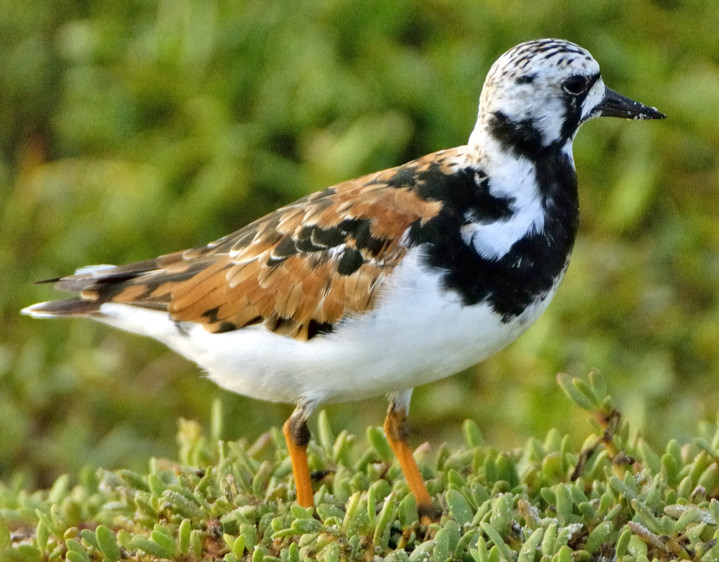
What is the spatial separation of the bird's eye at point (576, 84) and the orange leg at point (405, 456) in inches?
45.2

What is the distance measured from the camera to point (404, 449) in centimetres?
349

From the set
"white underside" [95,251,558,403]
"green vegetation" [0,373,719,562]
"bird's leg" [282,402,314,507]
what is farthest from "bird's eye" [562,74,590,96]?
"bird's leg" [282,402,314,507]

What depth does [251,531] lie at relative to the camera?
2953 millimetres

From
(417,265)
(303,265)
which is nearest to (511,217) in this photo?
(417,265)

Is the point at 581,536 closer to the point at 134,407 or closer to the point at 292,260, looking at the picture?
the point at 292,260

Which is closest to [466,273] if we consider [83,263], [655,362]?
[655,362]

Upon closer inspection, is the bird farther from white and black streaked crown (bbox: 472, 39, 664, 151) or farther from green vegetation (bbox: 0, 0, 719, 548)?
green vegetation (bbox: 0, 0, 719, 548)

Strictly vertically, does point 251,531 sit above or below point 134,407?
above

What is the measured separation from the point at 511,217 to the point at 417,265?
0.31 meters

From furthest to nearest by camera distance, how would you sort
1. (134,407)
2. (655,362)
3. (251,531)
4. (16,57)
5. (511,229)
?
(16,57)
(134,407)
(655,362)
(511,229)
(251,531)

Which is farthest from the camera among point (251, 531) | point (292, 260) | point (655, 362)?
point (655, 362)

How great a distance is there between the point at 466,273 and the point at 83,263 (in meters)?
3.62

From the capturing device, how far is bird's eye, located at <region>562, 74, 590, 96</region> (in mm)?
3230

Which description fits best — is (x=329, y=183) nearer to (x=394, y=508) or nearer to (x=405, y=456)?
(x=405, y=456)
